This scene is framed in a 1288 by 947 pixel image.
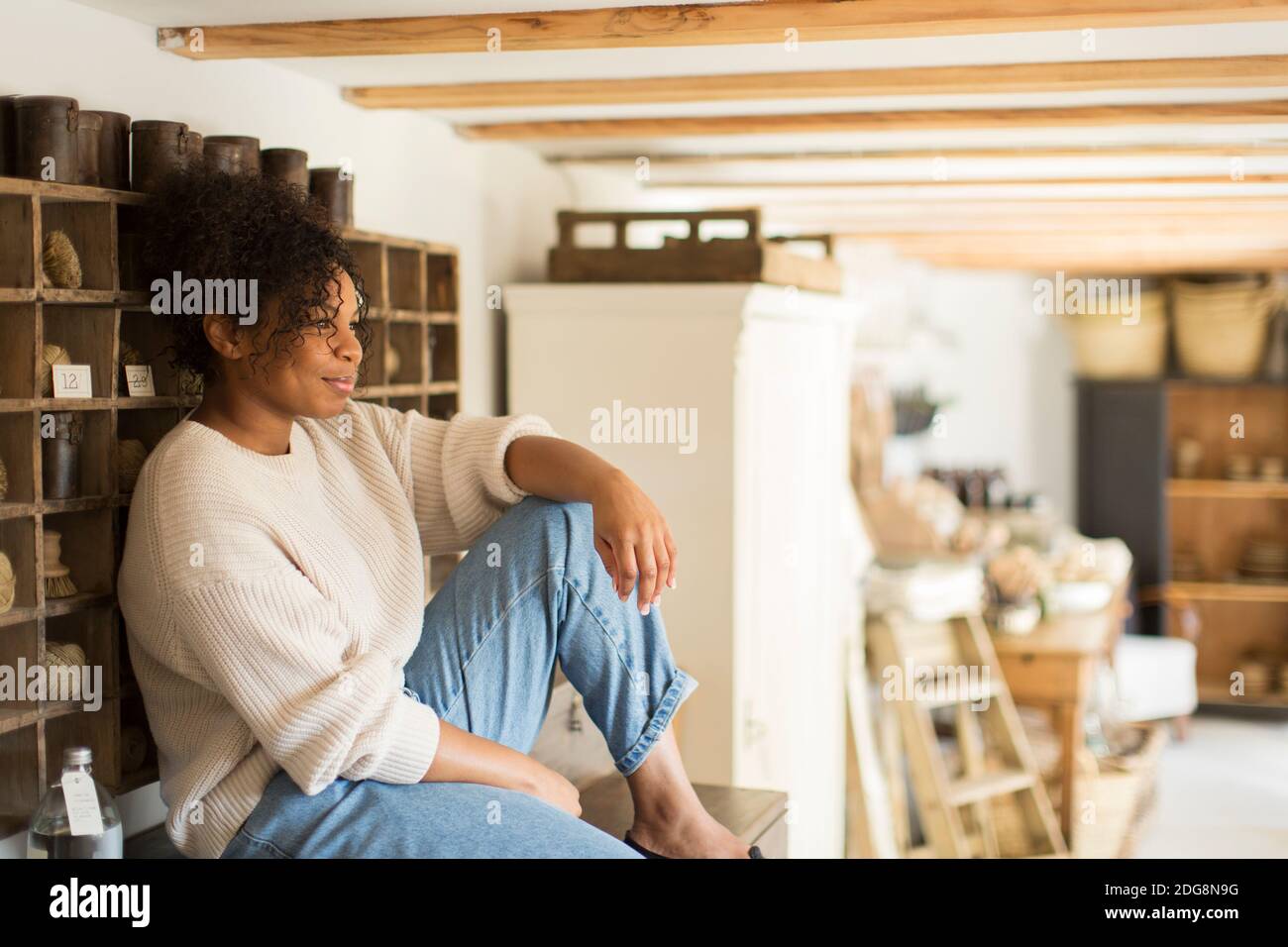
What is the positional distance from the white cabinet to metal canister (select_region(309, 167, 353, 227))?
0.71 m

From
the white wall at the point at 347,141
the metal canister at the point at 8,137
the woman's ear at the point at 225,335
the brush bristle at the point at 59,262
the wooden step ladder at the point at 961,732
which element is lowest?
the wooden step ladder at the point at 961,732

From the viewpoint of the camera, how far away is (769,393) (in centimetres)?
283

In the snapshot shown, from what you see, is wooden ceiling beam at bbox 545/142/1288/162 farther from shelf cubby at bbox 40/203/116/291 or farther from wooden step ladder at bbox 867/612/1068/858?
shelf cubby at bbox 40/203/116/291

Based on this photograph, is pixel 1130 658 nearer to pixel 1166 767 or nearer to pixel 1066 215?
pixel 1166 767

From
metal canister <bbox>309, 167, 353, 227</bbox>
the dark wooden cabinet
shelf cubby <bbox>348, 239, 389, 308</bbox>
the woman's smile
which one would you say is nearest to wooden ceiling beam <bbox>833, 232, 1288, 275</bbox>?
the dark wooden cabinet

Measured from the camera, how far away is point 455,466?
6.19 ft

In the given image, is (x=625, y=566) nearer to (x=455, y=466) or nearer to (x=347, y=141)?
(x=455, y=466)

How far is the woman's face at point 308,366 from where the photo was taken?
161 cm

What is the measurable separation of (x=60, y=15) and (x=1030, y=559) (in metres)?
3.19

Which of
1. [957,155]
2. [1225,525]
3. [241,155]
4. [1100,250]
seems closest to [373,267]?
[241,155]

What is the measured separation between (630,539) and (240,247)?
569mm

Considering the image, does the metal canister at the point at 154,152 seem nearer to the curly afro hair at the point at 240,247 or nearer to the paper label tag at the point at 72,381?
the curly afro hair at the point at 240,247

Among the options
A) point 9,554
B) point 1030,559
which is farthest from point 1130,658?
point 9,554

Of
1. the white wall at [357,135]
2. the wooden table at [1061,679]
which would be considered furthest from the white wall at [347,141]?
the wooden table at [1061,679]
